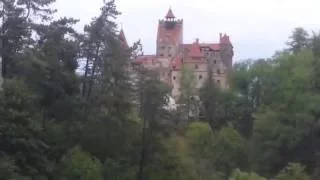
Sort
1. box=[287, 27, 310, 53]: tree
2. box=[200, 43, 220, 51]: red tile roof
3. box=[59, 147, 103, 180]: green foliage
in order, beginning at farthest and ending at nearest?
box=[200, 43, 220, 51]: red tile roof
box=[287, 27, 310, 53]: tree
box=[59, 147, 103, 180]: green foliage

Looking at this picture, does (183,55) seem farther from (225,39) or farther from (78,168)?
(78,168)

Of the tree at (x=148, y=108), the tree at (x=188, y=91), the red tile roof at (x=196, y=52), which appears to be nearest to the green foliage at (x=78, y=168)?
the tree at (x=148, y=108)

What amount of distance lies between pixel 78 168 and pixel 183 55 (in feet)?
191

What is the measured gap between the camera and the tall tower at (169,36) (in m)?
89.0

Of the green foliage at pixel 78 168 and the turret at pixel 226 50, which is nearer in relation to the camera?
the green foliage at pixel 78 168

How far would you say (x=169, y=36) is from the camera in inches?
3529

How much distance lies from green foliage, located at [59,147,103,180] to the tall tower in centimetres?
5957

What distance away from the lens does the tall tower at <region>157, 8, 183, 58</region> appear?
292 feet

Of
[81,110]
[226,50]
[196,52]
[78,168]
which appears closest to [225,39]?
[226,50]

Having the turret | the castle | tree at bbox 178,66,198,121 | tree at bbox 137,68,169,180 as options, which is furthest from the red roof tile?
tree at bbox 137,68,169,180

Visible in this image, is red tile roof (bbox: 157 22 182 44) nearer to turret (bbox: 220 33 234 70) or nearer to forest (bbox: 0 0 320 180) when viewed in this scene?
turret (bbox: 220 33 234 70)

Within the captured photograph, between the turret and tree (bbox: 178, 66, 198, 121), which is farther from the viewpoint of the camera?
the turret

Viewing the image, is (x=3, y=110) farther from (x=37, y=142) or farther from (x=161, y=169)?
(x=161, y=169)

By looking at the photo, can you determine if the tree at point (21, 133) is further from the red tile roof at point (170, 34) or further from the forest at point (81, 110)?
the red tile roof at point (170, 34)
